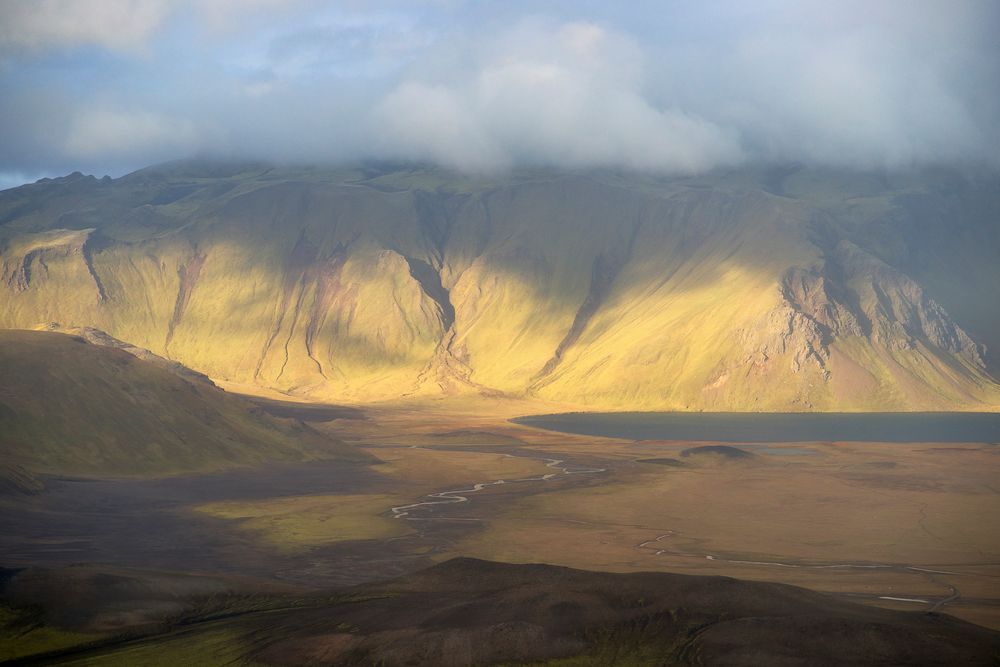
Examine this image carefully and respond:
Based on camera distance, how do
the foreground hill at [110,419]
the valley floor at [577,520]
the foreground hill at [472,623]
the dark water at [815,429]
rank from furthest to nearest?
the dark water at [815,429]
the foreground hill at [110,419]
the valley floor at [577,520]
the foreground hill at [472,623]

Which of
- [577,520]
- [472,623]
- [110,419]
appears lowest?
[577,520]

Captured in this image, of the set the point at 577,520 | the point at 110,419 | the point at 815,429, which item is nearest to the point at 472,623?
the point at 577,520

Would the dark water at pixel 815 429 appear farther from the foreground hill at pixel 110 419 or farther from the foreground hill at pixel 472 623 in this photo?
the foreground hill at pixel 472 623

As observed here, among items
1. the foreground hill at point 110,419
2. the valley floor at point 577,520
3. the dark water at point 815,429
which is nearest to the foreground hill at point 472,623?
the valley floor at point 577,520

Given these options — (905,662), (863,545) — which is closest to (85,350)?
(863,545)

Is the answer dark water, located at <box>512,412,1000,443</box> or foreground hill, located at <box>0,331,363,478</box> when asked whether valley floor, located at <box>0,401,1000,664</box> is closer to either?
foreground hill, located at <box>0,331,363,478</box>

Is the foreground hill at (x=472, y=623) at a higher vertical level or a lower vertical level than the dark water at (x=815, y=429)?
lower

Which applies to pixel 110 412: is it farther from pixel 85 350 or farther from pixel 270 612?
pixel 270 612

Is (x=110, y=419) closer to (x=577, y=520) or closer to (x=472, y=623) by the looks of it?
(x=577, y=520)
